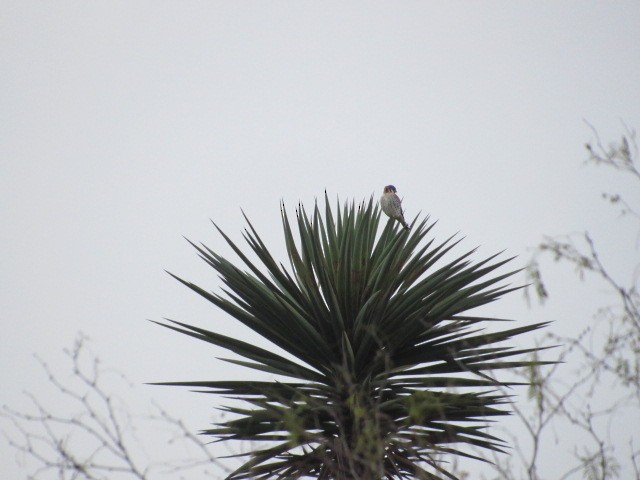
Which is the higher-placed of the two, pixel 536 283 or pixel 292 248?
pixel 292 248

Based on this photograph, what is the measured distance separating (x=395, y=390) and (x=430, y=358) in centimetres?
29

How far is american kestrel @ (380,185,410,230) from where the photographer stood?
18.3 ft

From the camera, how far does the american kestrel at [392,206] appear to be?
5.59m

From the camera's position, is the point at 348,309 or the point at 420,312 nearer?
the point at 420,312

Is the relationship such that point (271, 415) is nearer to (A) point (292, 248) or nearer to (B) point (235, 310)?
(B) point (235, 310)

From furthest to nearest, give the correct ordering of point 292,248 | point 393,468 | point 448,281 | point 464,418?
point 292,248 → point 448,281 → point 464,418 → point 393,468

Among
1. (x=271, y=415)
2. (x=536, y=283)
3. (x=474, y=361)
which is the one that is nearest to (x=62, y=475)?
(x=536, y=283)

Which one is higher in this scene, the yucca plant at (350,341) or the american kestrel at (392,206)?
the american kestrel at (392,206)

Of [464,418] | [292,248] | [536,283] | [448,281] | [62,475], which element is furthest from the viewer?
[292,248]

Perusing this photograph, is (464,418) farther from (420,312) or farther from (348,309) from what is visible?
(348,309)

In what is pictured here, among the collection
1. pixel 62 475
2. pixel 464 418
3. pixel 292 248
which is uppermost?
pixel 292 248

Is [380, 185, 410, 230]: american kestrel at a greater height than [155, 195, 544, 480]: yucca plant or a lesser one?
greater

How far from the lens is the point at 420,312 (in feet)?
13.8

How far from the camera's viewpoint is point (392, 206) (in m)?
5.69
